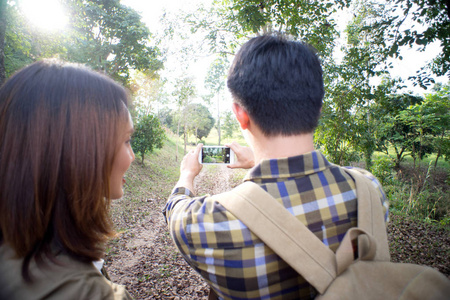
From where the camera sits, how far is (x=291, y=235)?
0.90m

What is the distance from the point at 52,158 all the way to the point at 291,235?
3.04 feet

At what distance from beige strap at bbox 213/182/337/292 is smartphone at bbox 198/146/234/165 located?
958 millimetres

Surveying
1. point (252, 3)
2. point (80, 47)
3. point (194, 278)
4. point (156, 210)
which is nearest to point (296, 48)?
point (252, 3)

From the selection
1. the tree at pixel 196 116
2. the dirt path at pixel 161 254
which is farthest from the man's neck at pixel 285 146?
the tree at pixel 196 116

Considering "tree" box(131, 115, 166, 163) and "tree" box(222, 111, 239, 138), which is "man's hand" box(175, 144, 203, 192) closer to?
"tree" box(131, 115, 166, 163)

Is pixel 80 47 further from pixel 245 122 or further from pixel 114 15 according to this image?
pixel 245 122

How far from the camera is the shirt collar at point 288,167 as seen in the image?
3.49 ft

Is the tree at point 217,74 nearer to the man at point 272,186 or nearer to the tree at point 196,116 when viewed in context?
the tree at point 196,116

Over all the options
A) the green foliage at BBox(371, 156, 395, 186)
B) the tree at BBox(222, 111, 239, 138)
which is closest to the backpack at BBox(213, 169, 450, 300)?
the green foliage at BBox(371, 156, 395, 186)

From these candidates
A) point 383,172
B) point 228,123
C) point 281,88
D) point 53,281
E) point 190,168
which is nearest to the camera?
point 53,281

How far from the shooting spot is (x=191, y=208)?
1.07m

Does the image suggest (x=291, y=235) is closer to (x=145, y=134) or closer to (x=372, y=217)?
(x=372, y=217)

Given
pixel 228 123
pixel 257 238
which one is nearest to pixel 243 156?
pixel 257 238

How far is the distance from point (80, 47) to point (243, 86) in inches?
510
